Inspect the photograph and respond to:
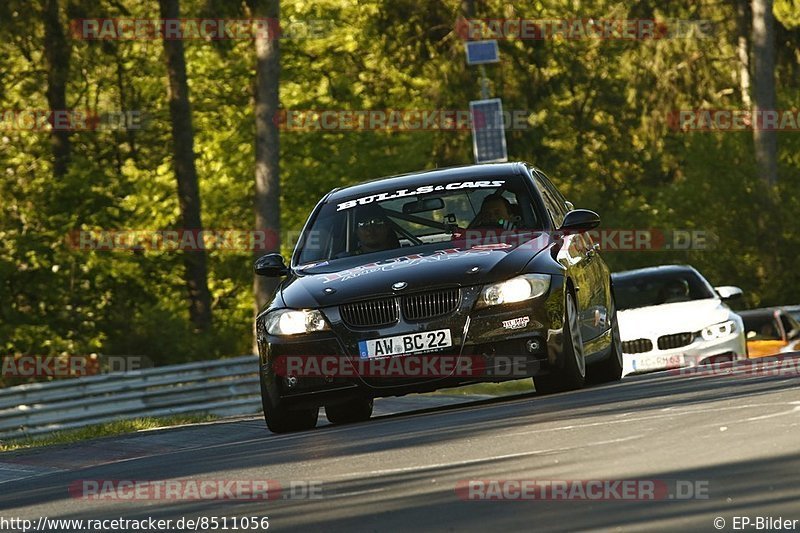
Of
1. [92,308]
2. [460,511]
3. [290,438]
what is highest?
[460,511]

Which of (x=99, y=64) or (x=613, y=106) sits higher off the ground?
(x=99, y=64)

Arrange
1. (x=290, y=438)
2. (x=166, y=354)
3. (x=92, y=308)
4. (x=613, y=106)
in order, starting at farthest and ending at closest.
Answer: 1. (x=613, y=106)
2. (x=92, y=308)
3. (x=166, y=354)
4. (x=290, y=438)

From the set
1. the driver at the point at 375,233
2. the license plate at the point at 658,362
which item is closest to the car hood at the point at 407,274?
the driver at the point at 375,233

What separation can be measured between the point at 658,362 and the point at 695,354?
A: 1.55 ft

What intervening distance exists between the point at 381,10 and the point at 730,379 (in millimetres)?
38642

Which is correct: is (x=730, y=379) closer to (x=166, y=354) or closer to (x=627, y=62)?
(x=166, y=354)

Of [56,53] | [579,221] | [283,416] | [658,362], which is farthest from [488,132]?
[283,416]

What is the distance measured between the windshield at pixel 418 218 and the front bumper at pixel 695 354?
263 inches

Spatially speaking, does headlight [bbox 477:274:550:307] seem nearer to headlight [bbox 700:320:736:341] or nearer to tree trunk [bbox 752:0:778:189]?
headlight [bbox 700:320:736:341]

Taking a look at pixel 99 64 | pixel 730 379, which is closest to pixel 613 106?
pixel 99 64

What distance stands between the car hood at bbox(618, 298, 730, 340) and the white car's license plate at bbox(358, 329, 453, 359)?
28.6 feet

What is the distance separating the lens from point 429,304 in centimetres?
1250

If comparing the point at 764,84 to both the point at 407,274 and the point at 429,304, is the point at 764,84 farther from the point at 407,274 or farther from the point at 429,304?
the point at 429,304

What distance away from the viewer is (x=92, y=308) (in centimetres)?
3928
